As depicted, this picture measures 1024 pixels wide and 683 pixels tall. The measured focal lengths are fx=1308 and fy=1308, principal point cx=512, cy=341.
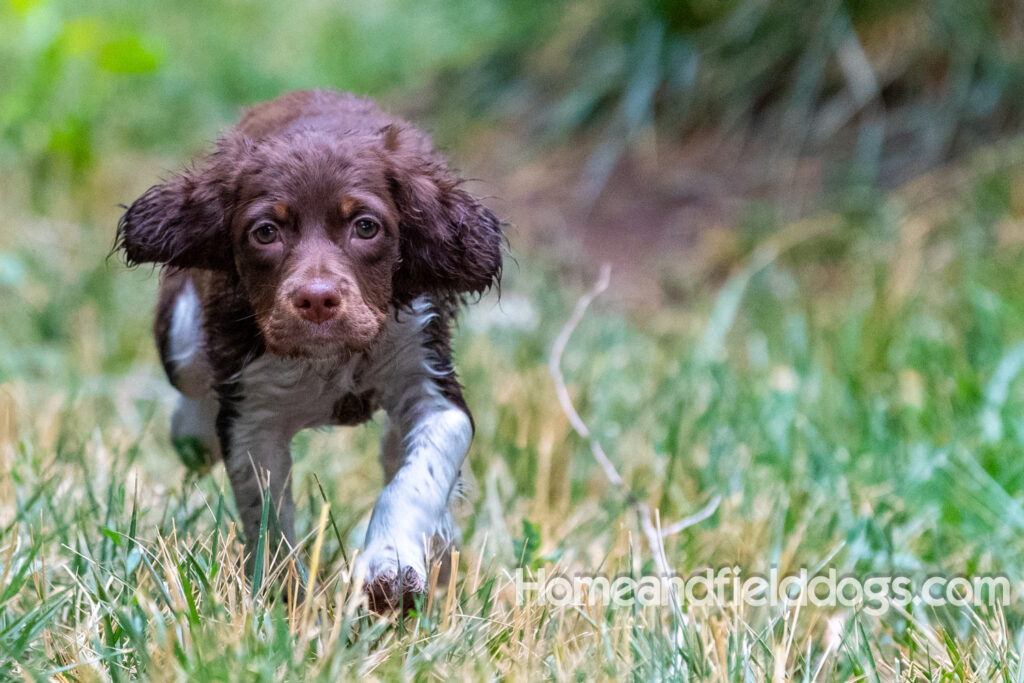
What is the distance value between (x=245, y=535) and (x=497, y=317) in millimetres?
2942

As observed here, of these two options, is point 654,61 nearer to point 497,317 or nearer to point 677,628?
point 497,317

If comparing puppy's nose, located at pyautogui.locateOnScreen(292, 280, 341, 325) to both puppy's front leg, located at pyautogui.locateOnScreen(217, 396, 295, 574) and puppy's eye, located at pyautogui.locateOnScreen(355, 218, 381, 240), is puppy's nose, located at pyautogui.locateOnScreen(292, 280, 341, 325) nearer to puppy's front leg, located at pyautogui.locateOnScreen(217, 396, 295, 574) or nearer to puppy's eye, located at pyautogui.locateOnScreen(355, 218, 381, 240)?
puppy's eye, located at pyautogui.locateOnScreen(355, 218, 381, 240)

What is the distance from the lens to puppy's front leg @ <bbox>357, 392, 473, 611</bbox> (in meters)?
2.59

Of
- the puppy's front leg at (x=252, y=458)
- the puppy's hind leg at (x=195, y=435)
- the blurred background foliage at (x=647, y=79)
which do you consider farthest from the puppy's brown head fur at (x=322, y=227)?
the blurred background foliage at (x=647, y=79)

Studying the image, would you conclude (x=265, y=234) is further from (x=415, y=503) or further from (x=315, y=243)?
(x=415, y=503)

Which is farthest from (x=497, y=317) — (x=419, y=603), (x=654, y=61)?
(x=419, y=603)

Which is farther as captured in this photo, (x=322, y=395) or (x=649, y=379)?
(x=649, y=379)

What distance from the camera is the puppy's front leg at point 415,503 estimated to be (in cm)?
259

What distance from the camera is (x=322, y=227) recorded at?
2729 millimetres

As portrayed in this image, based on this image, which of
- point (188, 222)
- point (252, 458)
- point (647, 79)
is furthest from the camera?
point (647, 79)

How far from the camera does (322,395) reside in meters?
3.03

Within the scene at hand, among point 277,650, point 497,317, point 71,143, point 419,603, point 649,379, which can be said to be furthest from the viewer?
point 71,143

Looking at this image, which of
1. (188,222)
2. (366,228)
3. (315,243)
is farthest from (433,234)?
(188,222)

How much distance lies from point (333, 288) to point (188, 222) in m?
0.48
